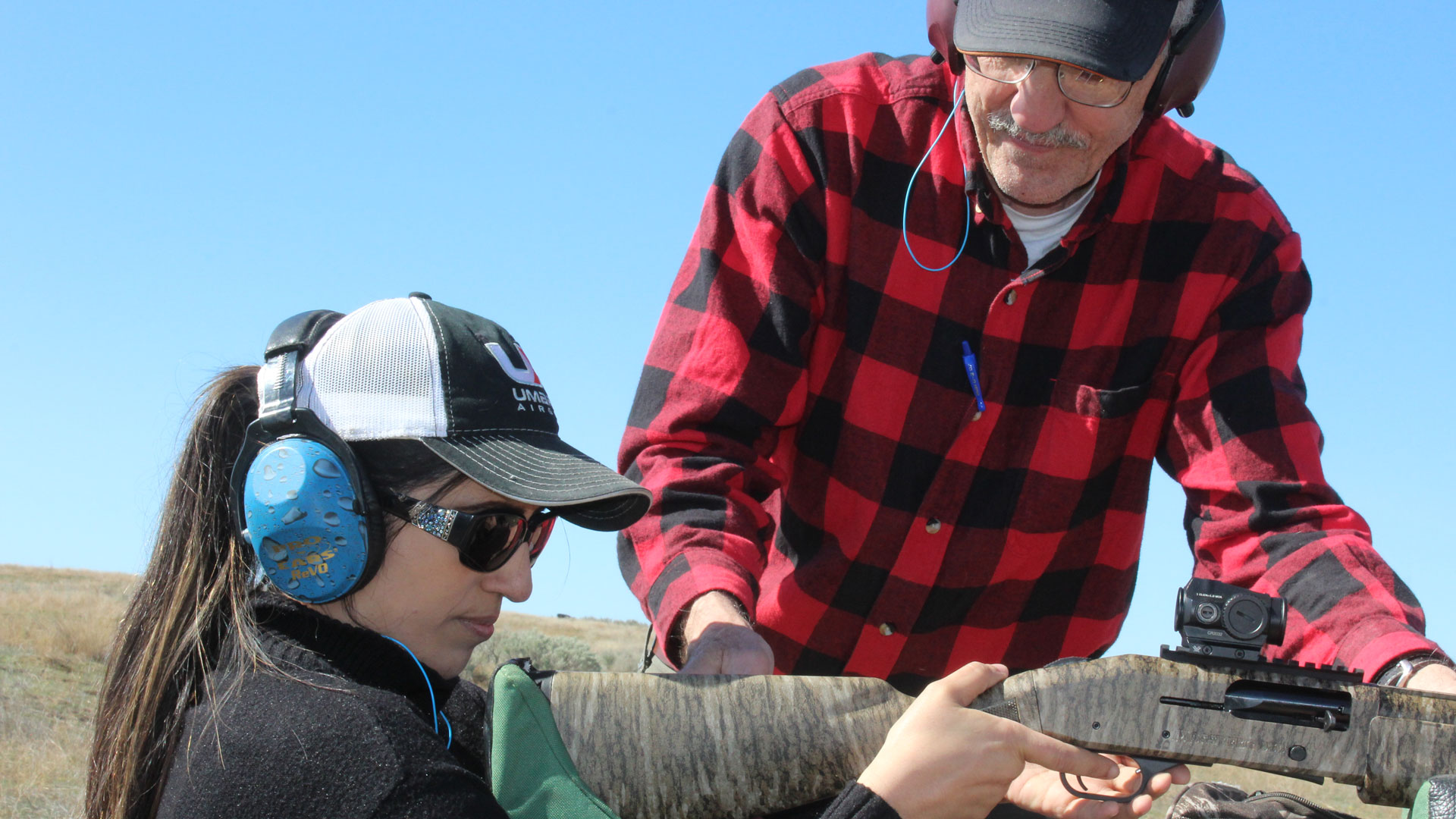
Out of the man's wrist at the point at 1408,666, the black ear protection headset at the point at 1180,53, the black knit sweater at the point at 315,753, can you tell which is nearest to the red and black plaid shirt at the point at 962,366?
the black ear protection headset at the point at 1180,53

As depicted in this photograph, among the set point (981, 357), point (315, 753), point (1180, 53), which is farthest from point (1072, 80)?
point (315, 753)

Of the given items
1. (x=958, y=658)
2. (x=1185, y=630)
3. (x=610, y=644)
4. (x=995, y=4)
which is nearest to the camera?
(x=1185, y=630)

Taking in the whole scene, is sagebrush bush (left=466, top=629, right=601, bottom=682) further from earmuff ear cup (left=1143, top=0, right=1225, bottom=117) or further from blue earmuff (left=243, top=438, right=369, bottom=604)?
blue earmuff (left=243, top=438, right=369, bottom=604)

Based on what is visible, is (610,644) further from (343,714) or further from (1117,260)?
(343,714)

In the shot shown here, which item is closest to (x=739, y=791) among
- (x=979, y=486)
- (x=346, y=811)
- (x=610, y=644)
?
(x=346, y=811)

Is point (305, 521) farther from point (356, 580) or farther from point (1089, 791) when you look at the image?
point (1089, 791)

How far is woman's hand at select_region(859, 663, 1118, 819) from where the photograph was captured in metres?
2.18

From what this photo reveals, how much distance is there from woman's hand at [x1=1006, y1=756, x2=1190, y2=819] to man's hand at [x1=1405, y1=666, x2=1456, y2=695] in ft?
1.70

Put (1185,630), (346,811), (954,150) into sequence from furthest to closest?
(954,150), (1185,630), (346,811)

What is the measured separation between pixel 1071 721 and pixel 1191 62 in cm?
166

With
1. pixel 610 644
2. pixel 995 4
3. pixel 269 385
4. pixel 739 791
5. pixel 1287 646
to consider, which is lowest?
pixel 610 644

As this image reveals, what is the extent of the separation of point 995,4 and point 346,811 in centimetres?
226

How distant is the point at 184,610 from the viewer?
220 cm

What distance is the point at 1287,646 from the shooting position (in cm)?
299
